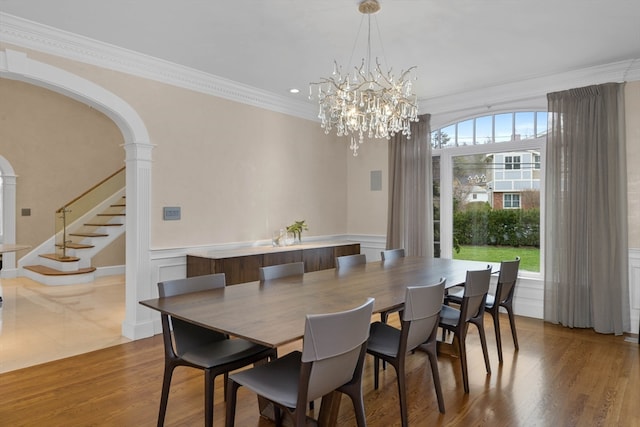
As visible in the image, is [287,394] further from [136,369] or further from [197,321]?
[136,369]

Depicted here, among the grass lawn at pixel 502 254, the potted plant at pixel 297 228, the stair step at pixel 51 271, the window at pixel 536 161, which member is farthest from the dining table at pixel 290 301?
the stair step at pixel 51 271

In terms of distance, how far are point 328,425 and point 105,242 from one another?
23.9 ft

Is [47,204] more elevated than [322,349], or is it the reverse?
[47,204]

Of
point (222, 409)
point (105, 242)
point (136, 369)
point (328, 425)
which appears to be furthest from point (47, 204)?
point (328, 425)

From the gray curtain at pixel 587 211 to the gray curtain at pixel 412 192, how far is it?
1.48 meters

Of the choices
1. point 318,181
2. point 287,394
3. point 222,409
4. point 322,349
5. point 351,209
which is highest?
point 318,181

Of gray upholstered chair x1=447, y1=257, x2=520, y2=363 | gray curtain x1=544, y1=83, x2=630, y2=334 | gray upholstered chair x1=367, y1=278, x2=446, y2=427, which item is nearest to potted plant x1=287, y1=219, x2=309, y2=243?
gray upholstered chair x1=447, y1=257, x2=520, y2=363

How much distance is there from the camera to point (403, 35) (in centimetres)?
353

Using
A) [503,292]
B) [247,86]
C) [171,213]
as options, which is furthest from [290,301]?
[247,86]

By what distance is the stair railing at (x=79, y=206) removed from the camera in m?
7.81

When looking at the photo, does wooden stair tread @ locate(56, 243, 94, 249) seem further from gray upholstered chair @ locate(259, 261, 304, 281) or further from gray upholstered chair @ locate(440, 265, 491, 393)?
gray upholstered chair @ locate(440, 265, 491, 393)

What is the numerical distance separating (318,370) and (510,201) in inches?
173

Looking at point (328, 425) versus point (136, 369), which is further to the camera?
point (136, 369)

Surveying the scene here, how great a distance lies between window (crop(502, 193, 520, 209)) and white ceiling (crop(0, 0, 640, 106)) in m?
1.50
